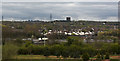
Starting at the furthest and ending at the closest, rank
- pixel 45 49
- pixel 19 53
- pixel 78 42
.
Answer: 1. pixel 78 42
2. pixel 45 49
3. pixel 19 53

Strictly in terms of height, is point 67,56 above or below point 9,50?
below

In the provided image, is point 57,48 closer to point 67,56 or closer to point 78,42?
point 67,56

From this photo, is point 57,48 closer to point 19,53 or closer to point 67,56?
point 67,56

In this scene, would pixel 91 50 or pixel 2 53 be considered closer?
pixel 2 53

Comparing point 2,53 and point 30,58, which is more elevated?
point 2,53

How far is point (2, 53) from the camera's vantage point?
19.1 ft

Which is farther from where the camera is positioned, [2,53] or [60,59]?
[60,59]

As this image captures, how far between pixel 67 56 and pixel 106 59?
5.33 feet

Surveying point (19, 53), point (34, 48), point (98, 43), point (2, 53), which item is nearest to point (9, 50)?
point (2, 53)

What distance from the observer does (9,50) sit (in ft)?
19.7

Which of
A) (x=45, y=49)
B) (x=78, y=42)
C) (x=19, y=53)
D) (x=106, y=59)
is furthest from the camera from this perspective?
(x=78, y=42)

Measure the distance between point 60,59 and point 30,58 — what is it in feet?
4.29

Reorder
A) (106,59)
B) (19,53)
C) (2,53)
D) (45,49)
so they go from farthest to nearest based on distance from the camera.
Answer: (45,49) < (19,53) < (106,59) < (2,53)

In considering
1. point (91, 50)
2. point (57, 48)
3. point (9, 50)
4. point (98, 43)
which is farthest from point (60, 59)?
point (98, 43)
